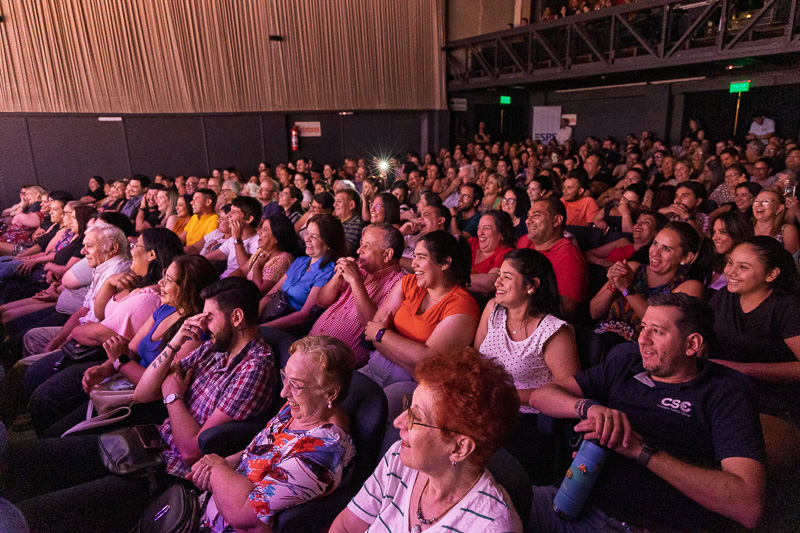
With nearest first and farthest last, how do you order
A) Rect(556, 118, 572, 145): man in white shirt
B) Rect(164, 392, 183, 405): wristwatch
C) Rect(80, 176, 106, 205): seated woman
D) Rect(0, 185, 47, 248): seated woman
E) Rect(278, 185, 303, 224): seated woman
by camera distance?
Rect(164, 392, 183, 405): wristwatch
Rect(278, 185, 303, 224): seated woman
Rect(0, 185, 47, 248): seated woman
Rect(80, 176, 106, 205): seated woman
Rect(556, 118, 572, 145): man in white shirt

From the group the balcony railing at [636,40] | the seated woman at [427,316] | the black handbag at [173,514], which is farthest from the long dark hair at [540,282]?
the balcony railing at [636,40]

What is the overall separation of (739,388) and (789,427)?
1.57 feet

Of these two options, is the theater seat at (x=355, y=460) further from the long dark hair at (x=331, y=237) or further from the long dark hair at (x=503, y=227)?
the long dark hair at (x=503, y=227)

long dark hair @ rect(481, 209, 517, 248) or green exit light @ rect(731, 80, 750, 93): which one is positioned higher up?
green exit light @ rect(731, 80, 750, 93)

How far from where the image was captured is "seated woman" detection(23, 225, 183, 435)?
252 cm

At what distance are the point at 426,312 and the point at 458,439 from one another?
4.22 ft

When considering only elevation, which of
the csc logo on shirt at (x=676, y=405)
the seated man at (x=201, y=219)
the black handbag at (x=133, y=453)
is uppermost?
the seated man at (x=201, y=219)

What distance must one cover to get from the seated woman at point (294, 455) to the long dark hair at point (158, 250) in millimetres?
1644

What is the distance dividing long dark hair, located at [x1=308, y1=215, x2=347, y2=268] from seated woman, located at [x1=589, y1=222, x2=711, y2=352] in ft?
5.30

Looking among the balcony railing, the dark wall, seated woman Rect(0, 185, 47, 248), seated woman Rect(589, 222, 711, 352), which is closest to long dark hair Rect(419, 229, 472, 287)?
seated woman Rect(589, 222, 711, 352)

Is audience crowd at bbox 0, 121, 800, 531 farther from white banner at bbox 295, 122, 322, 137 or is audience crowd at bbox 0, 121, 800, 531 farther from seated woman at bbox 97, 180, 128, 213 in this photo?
white banner at bbox 295, 122, 322, 137

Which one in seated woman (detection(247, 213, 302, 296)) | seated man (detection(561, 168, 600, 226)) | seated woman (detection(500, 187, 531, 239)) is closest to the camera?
seated woman (detection(247, 213, 302, 296))

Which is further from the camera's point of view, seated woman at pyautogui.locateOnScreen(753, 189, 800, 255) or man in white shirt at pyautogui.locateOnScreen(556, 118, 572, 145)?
man in white shirt at pyautogui.locateOnScreen(556, 118, 572, 145)

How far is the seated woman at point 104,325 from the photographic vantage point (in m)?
2.52
